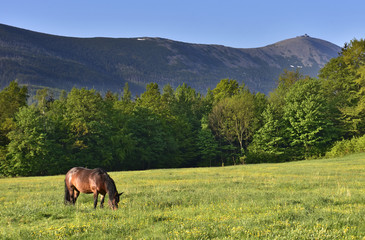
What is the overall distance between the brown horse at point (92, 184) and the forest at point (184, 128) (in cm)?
4556

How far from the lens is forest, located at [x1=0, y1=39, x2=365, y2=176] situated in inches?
2237

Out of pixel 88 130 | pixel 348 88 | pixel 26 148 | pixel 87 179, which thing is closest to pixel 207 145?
pixel 88 130

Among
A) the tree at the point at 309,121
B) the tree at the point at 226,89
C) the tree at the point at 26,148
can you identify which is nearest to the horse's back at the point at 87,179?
the tree at the point at 26,148

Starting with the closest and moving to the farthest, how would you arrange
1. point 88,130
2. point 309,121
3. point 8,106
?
point 8,106
point 88,130
point 309,121

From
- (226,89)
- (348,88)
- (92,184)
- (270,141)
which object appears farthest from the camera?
(226,89)

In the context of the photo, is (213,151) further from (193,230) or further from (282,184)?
(193,230)

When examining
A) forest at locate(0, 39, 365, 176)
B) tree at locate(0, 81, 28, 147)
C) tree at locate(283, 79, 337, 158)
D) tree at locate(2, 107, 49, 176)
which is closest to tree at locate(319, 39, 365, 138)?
forest at locate(0, 39, 365, 176)

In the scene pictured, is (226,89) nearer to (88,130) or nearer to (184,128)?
(184,128)

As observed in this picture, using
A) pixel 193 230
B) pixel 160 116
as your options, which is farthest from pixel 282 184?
pixel 160 116

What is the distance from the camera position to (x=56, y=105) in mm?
69625

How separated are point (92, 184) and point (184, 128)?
6845 centimetres

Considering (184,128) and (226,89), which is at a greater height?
(226,89)

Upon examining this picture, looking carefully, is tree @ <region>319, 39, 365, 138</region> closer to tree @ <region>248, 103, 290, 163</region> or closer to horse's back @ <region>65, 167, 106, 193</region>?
tree @ <region>248, 103, 290, 163</region>

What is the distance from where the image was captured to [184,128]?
8062 cm
